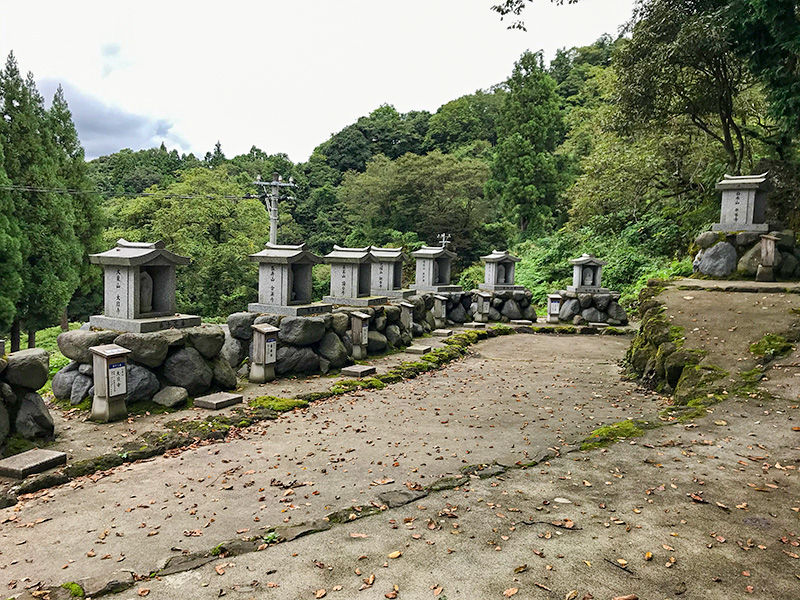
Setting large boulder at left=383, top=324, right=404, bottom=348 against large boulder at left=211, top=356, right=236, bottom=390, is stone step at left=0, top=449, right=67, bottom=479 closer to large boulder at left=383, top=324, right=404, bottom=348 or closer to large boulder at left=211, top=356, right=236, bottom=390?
large boulder at left=211, top=356, right=236, bottom=390

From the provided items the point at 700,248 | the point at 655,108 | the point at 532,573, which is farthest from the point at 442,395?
the point at 655,108

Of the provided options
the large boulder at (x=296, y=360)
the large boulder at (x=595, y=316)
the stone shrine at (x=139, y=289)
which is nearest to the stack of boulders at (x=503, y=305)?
the large boulder at (x=595, y=316)

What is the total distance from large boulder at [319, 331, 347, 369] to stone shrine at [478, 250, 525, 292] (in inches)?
469

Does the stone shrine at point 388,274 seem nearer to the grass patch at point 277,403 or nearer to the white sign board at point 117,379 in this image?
the grass patch at point 277,403

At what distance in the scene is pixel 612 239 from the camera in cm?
3056

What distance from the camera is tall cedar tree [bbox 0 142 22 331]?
18609mm

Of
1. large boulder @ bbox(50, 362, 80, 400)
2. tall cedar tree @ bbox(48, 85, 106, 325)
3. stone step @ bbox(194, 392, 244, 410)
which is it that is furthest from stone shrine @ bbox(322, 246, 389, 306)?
tall cedar tree @ bbox(48, 85, 106, 325)

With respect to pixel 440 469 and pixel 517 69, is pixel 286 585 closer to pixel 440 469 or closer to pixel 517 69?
pixel 440 469

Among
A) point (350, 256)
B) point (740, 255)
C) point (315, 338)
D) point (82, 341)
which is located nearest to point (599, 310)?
point (740, 255)

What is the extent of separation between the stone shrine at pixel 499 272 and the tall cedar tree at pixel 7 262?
60.7 ft

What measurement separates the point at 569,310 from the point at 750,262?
8158mm

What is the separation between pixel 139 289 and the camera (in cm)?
1031

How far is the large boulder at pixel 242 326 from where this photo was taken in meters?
12.7

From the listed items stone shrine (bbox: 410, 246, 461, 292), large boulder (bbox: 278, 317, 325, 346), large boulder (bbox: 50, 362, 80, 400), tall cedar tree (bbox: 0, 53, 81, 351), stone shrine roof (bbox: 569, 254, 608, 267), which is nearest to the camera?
large boulder (bbox: 50, 362, 80, 400)
